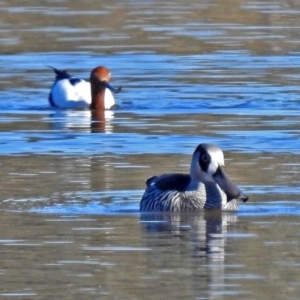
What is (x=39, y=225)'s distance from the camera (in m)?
11.6

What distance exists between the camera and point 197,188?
12633mm

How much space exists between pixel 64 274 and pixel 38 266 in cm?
32

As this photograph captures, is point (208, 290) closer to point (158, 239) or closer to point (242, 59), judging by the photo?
point (158, 239)

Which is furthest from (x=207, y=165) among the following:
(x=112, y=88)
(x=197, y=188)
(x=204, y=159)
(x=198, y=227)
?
(x=112, y=88)

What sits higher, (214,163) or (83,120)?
(214,163)

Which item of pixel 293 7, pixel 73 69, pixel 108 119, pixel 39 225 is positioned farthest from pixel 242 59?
pixel 39 225

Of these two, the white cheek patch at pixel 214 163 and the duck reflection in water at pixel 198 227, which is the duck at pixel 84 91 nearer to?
the white cheek patch at pixel 214 163

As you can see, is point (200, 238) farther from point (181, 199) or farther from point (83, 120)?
point (83, 120)

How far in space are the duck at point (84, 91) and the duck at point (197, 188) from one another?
26.8 feet

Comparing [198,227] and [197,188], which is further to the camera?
[197,188]

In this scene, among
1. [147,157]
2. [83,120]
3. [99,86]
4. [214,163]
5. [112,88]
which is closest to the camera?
[214,163]

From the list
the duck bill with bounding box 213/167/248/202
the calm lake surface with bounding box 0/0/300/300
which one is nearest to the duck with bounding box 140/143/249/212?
the duck bill with bounding box 213/167/248/202

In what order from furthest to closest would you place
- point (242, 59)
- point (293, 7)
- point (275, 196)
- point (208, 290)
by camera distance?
point (293, 7), point (242, 59), point (275, 196), point (208, 290)

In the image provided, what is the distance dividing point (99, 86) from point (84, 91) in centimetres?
58
